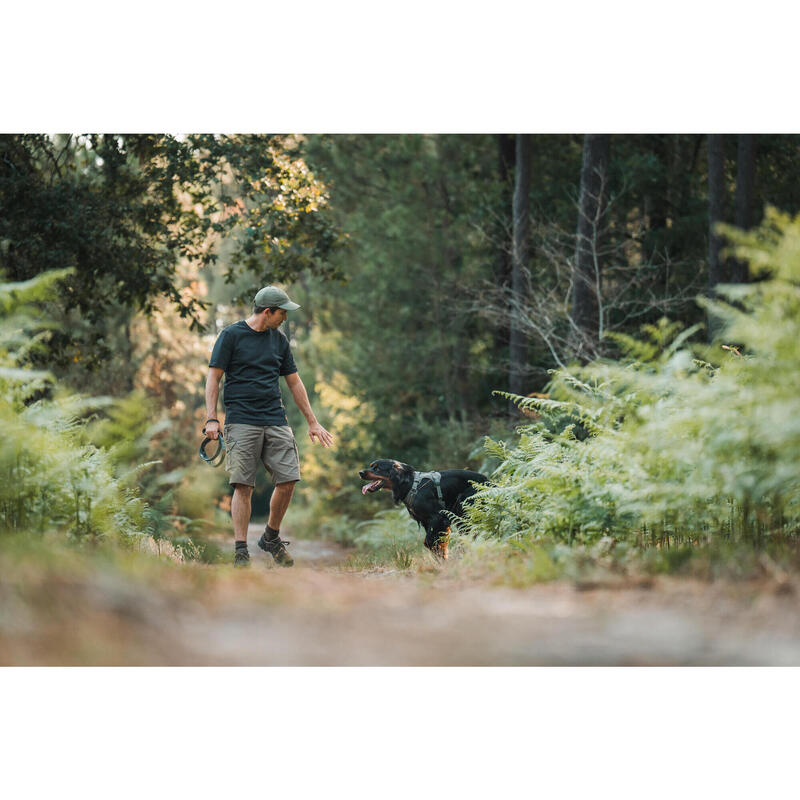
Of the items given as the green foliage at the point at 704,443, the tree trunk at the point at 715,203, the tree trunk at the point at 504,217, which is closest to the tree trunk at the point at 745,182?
the tree trunk at the point at 715,203

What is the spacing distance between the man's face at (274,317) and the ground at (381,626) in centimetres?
324

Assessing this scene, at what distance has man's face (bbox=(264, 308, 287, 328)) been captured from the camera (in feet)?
21.5

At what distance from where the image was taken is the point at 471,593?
13.1ft

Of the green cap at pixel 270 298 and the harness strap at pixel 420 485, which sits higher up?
the green cap at pixel 270 298

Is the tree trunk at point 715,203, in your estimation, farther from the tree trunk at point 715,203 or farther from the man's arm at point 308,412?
the man's arm at point 308,412

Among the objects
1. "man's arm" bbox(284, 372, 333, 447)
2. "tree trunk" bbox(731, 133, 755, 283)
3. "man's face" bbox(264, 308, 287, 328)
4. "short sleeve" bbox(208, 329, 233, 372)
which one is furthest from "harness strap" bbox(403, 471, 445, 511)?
"tree trunk" bbox(731, 133, 755, 283)

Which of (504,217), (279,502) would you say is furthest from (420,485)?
(504,217)

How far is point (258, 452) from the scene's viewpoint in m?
6.59

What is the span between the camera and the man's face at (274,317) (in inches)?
258

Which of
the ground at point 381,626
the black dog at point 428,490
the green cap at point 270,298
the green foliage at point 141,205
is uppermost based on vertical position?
the green foliage at point 141,205

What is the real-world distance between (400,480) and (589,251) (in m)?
6.60

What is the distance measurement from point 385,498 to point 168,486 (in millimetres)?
4971

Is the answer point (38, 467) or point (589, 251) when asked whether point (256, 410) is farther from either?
point (589, 251)

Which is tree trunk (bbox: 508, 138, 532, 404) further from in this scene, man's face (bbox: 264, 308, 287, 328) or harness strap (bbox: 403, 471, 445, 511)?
man's face (bbox: 264, 308, 287, 328)
